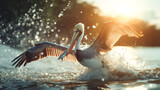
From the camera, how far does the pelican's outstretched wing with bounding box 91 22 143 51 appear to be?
538 cm

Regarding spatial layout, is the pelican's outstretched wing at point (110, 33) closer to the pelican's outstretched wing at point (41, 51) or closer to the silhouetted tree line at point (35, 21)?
the pelican's outstretched wing at point (41, 51)

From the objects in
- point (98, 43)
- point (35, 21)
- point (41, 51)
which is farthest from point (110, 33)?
point (35, 21)

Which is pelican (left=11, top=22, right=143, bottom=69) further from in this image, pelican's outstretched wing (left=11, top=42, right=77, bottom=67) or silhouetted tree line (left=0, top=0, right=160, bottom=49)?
silhouetted tree line (left=0, top=0, right=160, bottom=49)

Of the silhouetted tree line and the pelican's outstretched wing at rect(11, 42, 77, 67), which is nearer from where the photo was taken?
A: the pelican's outstretched wing at rect(11, 42, 77, 67)

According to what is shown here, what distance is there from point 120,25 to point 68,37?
36.6ft

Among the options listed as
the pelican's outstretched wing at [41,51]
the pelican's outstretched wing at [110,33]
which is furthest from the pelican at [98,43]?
the pelican's outstretched wing at [41,51]

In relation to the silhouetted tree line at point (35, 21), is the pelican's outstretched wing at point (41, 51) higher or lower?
lower

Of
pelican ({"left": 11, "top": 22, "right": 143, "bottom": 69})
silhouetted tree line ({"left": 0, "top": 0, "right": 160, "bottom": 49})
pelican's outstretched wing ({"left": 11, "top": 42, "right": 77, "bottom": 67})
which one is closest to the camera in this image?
pelican ({"left": 11, "top": 22, "right": 143, "bottom": 69})

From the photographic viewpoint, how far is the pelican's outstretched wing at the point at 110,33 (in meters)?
5.38

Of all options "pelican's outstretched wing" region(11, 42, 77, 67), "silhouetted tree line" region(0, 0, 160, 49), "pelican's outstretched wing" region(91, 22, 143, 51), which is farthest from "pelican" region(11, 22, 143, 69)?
"silhouetted tree line" region(0, 0, 160, 49)

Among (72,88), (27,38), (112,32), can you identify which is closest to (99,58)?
(112,32)

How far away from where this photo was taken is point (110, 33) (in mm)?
5625

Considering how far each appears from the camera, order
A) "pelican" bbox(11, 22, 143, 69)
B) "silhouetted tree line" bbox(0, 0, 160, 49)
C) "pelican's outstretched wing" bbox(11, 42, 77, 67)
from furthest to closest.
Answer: "silhouetted tree line" bbox(0, 0, 160, 49)
"pelican's outstretched wing" bbox(11, 42, 77, 67)
"pelican" bbox(11, 22, 143, 69)

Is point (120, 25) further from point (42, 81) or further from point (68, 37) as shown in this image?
point (68, 37)
